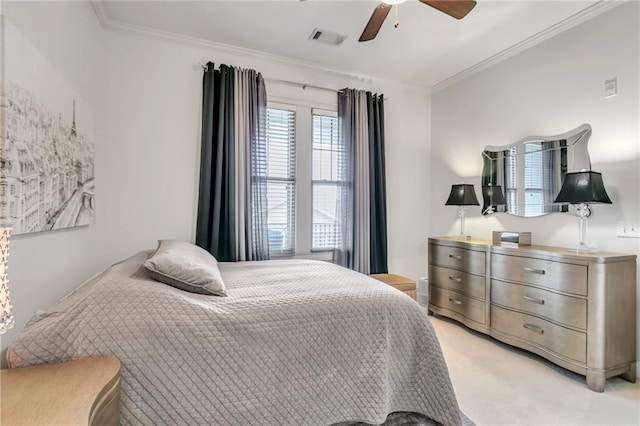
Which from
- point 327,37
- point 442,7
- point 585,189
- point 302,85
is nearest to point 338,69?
point 302,85

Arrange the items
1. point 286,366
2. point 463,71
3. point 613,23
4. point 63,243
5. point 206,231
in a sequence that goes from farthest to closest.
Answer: point 463,71 → point 206,231 → point 613,23 → point 63,243 → point 286,366

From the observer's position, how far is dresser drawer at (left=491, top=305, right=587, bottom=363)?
2.20m

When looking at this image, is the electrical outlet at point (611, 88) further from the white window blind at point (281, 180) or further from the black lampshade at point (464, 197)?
the white window blind at point (281, 180)

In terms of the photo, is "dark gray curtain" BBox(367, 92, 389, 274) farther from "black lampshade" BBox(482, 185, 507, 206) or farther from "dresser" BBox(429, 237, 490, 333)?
"black lampshade" BBox(482, 185, 507, 206)

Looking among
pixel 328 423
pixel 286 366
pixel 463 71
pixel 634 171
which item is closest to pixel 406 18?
pixel 463 71

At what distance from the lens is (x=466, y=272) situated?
3129 millimetres

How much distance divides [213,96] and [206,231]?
1307 millimetres

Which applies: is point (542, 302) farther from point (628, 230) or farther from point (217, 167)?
point (217, 167)

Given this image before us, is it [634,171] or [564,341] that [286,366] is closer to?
[564,341]

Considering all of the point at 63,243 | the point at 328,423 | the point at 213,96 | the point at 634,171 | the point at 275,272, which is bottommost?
the point at 328,423

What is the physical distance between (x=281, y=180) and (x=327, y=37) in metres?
1.47

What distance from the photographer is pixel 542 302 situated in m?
2.43

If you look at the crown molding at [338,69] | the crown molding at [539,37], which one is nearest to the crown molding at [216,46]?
the crown molding at [338,69]

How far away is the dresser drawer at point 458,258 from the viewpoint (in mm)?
2986
